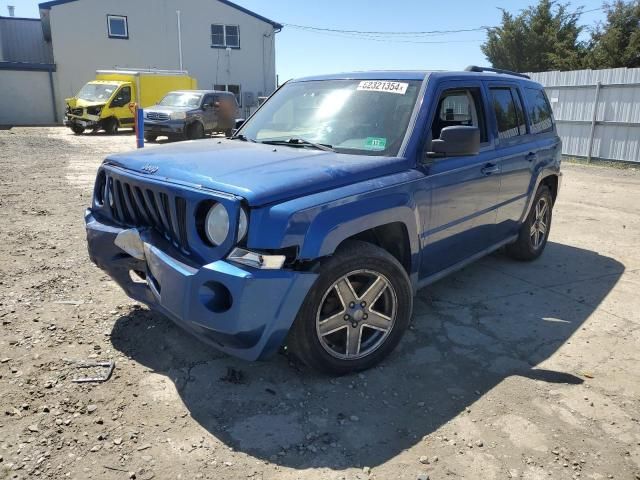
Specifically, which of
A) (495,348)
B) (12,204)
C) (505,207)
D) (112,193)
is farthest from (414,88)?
(12,204)

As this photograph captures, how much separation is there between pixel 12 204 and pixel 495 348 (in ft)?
23.0

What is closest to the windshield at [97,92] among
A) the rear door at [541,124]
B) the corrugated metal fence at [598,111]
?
the corrugated metal fence at [598,111]

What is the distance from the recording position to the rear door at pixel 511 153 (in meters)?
4.48

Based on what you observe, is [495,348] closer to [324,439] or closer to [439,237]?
[439,237]

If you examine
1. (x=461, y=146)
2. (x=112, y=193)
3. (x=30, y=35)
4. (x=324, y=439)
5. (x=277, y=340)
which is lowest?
(x=324, y=439)

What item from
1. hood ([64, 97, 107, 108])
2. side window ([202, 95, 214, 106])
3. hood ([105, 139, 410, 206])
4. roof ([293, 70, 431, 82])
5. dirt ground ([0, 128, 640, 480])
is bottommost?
dirt ground ([0, 128, 640, 480])

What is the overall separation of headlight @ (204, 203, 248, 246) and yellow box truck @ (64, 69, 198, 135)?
20712 millimetres

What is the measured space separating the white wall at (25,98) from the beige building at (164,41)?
38cm

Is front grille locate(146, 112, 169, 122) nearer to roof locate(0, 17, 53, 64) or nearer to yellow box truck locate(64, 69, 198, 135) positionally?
yellow box truck locate(64, 69, 198, 135)

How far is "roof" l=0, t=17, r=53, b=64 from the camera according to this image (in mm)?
32125

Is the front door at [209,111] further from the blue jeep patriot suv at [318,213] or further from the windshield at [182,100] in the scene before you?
the blue jeep patriot suv at [318,213]

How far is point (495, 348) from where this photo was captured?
143 inches

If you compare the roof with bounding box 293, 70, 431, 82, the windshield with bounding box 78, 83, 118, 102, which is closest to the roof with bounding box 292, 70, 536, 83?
the roof with bounding box 293, 70, 431, 82

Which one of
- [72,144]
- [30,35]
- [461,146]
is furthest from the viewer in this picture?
[30,35]
